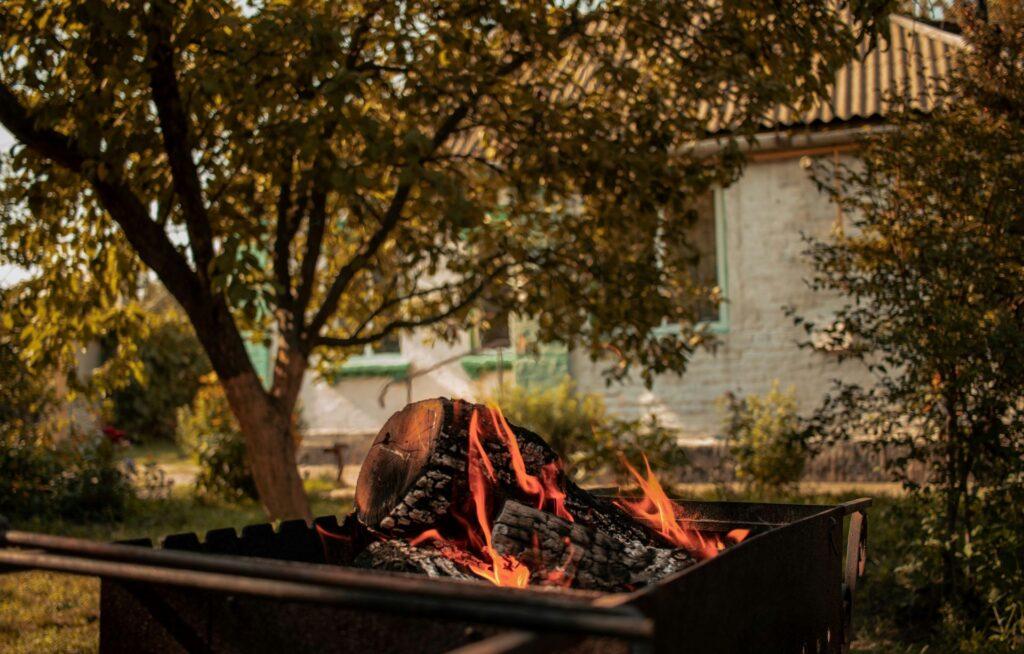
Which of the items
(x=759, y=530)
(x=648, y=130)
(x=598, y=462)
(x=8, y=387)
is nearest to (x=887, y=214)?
(x=648, y=130)

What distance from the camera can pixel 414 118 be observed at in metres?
7.17

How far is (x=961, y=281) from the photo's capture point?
5203 millimetres

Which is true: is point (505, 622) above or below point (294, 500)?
above

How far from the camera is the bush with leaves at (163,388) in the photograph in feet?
67.4

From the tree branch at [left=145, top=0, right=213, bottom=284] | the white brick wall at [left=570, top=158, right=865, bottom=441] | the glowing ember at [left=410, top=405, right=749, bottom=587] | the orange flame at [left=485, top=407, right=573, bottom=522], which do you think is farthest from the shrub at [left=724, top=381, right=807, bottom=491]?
the orange flame at [left=485, top=407, right=573, bottom=522]

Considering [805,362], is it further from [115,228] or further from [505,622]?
[505,622]

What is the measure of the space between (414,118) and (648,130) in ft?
5.40

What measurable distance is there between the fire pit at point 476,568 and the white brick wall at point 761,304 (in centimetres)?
796

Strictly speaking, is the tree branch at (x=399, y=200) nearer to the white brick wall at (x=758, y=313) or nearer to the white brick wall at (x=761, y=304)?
the white brick wall at (x=761, y=304)

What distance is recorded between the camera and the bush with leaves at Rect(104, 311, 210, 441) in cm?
2053

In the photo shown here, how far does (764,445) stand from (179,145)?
5.85 meters

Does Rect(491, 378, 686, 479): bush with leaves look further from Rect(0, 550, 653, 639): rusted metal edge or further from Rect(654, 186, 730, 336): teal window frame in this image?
Rect(0, 550, 653, 639): rusted metal edge

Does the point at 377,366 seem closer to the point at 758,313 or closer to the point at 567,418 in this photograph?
the point at 567,418

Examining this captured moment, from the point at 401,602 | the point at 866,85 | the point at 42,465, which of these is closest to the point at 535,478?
the point at 401,602
